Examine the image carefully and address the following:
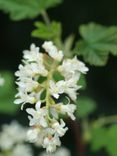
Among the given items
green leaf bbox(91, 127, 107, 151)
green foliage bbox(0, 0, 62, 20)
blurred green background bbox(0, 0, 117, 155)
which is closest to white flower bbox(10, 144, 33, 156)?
green leaf bbox(91, 127, 107, 151)

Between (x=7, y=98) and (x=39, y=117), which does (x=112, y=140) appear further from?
(x=39, y=117)

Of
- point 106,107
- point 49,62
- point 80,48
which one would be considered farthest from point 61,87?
point 106,107

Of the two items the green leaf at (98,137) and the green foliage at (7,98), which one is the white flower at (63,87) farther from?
the green foliage at (7,98)

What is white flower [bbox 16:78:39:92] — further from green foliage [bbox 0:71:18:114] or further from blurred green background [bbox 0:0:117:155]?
blurred green background [bbox 0:0:117:155]

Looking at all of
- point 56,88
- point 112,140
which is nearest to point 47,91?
point 56,88

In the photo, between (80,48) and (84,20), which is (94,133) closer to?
(80,48)
